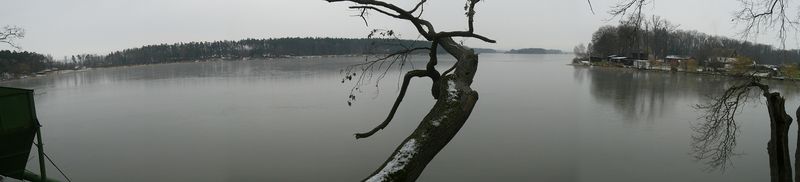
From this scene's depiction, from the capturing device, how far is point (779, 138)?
410 centimetres

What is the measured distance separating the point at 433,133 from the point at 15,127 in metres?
4.59

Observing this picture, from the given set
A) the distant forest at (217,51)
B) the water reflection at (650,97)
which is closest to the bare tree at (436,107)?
the water reflection at (650,97)

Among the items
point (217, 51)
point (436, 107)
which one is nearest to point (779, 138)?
point (436, 107)

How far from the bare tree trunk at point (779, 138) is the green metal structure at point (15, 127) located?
20.6ft

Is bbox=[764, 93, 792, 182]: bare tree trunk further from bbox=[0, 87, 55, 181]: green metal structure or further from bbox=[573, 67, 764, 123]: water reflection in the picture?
bbox=[573, 67, 764, 123]: water reflection

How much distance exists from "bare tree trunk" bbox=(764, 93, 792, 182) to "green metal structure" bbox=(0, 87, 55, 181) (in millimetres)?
6293

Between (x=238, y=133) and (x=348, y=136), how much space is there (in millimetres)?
2787

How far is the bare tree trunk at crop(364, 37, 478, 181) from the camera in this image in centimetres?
171

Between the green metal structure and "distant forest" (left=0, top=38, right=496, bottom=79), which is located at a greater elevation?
"distant forest" (left=0, top=38, right=496, bottom=79)

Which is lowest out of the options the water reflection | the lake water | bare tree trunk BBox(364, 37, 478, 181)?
the lake water

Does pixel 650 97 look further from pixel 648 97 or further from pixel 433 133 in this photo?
pixel 433 133

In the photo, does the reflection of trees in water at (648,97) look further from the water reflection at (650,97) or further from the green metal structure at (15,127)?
the green metal structure at (15,127)

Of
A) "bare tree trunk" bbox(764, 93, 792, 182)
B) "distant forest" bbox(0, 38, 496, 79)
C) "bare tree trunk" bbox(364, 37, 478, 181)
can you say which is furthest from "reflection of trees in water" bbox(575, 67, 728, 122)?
"distant forest" bbox(0, 38, 496, 79)

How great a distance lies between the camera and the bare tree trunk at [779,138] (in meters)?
4.03
